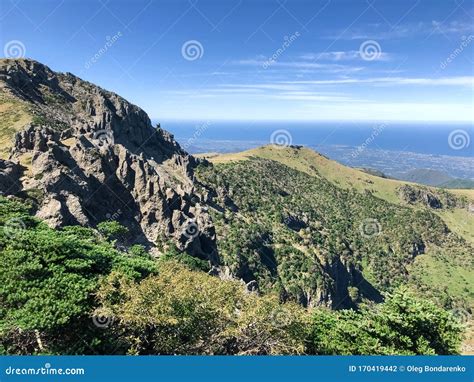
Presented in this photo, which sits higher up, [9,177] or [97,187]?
Result: [97,187]

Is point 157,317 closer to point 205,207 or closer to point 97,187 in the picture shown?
point 97,187

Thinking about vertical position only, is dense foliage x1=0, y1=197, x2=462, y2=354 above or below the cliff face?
below

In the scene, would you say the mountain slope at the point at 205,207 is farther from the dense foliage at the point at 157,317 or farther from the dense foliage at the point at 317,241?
the dense foliage at the point at 157,317

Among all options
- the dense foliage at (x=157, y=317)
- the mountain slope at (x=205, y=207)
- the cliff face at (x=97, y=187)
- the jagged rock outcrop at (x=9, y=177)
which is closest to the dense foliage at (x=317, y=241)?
the mountain slope at (x=205, y=207)

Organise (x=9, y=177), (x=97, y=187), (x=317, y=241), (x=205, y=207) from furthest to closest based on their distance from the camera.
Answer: (x=317, y=241) → (x=205, y=207) → (x=97, y=187) → (x=9, y=177)

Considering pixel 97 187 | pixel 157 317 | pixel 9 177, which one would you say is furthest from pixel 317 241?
pixel 157 317

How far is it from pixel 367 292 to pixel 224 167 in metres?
80.0

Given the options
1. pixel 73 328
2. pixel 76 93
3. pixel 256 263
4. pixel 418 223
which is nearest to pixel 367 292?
pixel 256 263

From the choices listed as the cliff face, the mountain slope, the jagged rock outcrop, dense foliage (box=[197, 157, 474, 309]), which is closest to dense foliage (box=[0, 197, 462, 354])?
the mountain slope

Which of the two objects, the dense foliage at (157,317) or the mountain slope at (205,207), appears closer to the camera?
the dense foliage at (157,317)

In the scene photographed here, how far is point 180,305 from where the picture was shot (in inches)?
919

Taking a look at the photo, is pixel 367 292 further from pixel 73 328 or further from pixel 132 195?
pixel 73 328

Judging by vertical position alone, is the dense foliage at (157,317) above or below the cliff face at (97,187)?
below

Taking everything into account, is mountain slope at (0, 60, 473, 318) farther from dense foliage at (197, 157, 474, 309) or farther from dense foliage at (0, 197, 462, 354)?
dense foliage at (0, 197, 462, 354)
